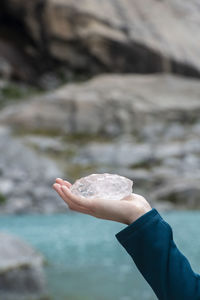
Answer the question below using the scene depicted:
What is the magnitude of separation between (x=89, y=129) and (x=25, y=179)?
8.92m

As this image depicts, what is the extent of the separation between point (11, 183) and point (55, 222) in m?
7.72

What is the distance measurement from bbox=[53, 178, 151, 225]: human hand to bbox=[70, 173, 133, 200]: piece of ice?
0.10 m

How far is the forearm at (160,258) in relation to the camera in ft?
5.08

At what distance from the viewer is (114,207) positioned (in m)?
1.67

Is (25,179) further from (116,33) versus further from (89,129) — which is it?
(116,33)

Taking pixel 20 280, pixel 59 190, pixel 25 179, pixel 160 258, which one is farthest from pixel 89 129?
pixel 160 258

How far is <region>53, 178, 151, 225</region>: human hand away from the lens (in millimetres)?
1644

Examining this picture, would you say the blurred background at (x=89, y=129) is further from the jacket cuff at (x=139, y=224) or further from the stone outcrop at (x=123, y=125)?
the jacket cuff at (x=139, y=224)

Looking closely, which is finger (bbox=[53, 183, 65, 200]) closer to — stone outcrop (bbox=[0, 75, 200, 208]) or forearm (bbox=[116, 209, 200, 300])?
forearm (bbox=[116, 209, 200, 300])

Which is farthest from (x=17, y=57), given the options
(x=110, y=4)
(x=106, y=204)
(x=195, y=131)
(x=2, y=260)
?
(x=106, y=204)

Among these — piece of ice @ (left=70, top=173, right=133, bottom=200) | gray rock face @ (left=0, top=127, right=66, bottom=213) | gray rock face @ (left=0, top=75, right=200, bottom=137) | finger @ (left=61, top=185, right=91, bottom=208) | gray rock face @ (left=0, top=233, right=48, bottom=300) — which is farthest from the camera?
gray rock face @ (left=0, top=75, right=200, bottom=137)

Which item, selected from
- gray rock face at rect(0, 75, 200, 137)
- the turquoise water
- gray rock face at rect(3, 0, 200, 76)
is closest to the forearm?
the turquoise water

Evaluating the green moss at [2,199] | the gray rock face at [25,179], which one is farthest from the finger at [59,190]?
the green moss at [2,199]

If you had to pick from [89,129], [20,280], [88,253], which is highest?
[89,129]
